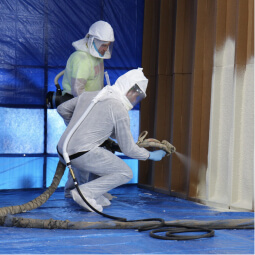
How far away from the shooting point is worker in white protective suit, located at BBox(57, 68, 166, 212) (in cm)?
353

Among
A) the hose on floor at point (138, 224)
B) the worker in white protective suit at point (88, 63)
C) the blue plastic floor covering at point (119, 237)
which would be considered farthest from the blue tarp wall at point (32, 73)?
the hose on floor at point (138, 224)

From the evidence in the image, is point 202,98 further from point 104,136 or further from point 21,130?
point 21,130

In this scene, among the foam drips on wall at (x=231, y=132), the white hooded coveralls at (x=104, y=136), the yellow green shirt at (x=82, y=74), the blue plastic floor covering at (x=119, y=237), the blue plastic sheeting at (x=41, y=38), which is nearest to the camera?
the blue plastic floor covering at (x=119, y=237)

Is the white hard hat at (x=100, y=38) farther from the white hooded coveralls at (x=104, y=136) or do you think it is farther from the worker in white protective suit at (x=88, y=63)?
the white hooded coveralls at (x=104, y=136)

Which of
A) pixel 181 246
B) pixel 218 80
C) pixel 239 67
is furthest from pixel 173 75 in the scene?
pixel 181 246

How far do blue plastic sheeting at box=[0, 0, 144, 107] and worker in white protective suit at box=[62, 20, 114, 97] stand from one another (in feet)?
2.13

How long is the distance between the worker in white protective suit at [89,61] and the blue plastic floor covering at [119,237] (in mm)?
1041

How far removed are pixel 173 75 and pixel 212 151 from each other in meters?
0.92

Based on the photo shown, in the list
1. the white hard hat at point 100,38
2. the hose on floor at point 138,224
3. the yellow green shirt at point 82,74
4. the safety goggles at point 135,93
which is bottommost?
the hose on floor at point 138,224

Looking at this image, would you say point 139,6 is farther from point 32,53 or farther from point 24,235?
point 24,235

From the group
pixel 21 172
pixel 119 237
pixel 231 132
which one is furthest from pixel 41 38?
pixel 119 237

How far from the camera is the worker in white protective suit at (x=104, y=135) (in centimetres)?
353

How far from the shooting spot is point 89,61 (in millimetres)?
4281

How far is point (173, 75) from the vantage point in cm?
464
